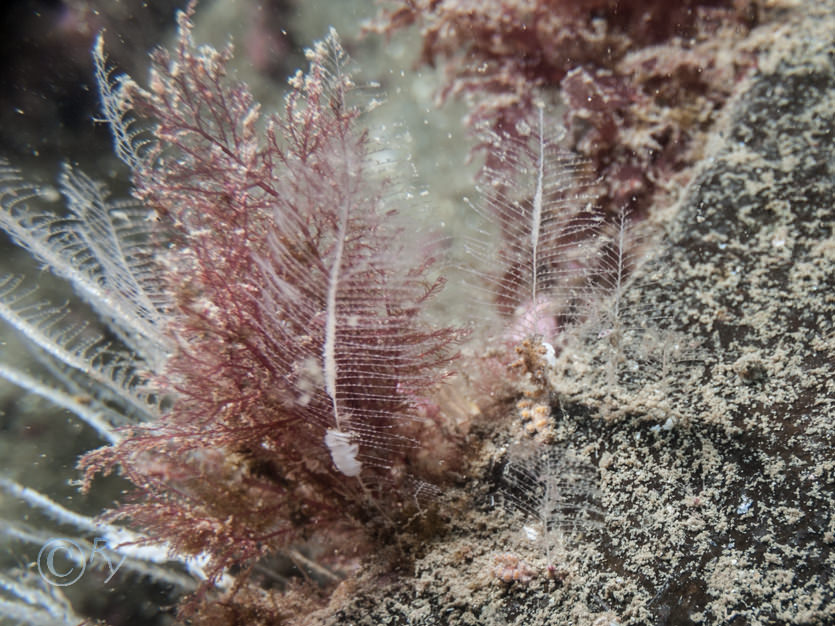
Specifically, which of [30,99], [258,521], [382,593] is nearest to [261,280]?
[258,521]

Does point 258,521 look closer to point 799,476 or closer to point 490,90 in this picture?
point 799,476
